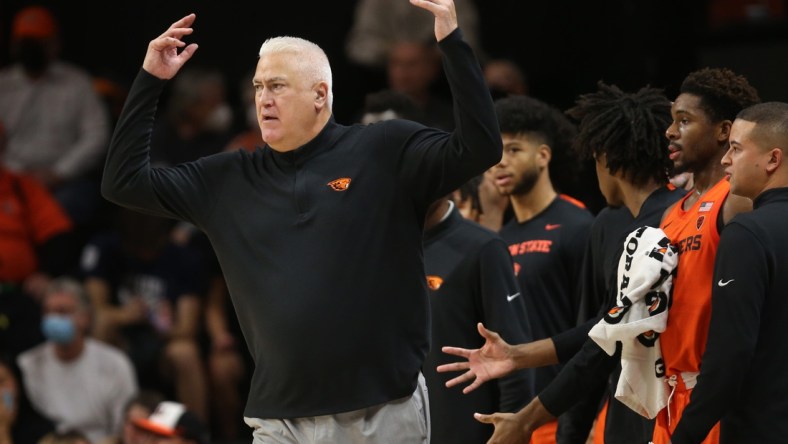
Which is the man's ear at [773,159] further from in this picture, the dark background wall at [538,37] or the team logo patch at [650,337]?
the dark background wall at [538,37]

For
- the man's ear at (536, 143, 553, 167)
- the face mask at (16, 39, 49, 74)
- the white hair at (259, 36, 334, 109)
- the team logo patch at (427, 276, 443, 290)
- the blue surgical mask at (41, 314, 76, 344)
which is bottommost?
the blue surgical mask at (41, 314, 76, 344)

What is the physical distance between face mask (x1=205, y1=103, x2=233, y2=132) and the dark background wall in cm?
85

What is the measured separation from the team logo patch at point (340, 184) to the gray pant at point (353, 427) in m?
0.70

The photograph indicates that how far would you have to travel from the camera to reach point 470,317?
17.3 feet

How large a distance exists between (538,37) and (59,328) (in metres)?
4.27

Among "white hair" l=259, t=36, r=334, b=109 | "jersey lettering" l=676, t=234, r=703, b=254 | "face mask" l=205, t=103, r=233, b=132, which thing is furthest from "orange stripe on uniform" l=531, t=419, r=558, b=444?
"face mask" l=205, t=103, r=233, b=132

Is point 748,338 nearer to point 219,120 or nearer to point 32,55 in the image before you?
point 219,120

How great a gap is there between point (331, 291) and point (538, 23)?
6.53 metres

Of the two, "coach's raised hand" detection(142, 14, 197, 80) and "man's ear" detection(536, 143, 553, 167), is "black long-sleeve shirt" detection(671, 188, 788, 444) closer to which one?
"coach's raised hand" detection(142, 14, 197, 80)

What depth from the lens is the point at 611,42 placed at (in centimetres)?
948

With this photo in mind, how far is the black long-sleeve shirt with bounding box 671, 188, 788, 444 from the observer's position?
12.4ft

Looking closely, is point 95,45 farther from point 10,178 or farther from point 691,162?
point 691,162

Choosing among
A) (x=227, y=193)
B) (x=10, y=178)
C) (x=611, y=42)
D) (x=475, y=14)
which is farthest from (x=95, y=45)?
(x=227, y=193)

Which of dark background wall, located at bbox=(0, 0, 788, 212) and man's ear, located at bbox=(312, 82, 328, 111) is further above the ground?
man's ear, located at bbox=(312, 82, 328, 111)
